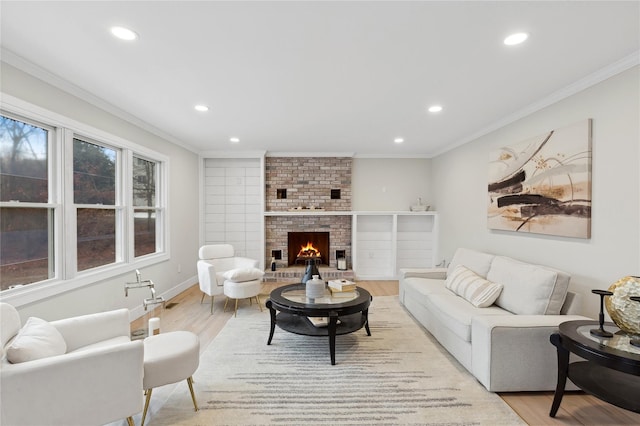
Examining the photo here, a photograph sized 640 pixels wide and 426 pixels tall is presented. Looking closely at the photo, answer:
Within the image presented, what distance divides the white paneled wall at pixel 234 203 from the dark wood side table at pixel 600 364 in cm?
469

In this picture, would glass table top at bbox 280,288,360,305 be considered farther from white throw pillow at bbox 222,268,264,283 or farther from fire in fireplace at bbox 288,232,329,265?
fire in fireplace at bbox 288,232,329,265

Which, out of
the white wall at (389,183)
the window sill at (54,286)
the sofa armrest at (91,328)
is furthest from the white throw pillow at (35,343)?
the white wall at (389,183)

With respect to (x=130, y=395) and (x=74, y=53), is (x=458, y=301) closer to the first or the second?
(x=130, y=395)

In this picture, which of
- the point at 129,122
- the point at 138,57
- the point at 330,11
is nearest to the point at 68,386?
the point at 138,57

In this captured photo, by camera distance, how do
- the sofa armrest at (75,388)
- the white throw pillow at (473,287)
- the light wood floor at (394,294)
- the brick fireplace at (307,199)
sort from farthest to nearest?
the brick fireplace at (307,199), the white throw pillow at (473,287), the light wood floor at (394,294), the sofa armrest at (75,388)

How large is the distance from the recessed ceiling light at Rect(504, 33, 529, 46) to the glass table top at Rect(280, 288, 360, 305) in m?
2.47

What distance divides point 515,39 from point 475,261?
246cm

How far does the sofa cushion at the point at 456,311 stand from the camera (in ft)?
8.09

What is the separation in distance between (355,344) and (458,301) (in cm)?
116

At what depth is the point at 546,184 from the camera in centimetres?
286

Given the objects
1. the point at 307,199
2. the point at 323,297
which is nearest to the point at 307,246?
the point at 307,199

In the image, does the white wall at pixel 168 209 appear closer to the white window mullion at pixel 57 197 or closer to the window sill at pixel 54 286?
the window sill at pixel 54 286

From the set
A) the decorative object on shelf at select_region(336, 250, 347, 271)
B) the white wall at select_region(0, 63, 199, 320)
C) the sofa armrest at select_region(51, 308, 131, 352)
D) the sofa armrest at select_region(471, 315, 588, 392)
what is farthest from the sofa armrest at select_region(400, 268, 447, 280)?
the white wall at select_region(0, 63, 199, 320)

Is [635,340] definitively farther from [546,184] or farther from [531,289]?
[546,184]
